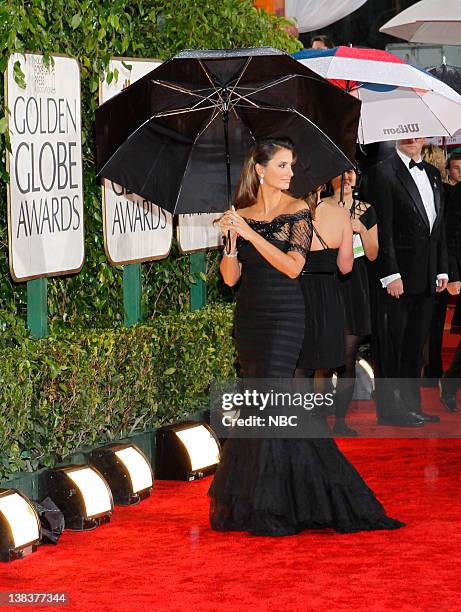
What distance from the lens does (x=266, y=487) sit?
18.5 feet

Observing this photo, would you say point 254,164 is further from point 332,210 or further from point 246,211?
point 332,210

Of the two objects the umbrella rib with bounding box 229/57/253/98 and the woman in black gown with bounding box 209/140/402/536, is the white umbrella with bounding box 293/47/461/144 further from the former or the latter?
the woman in black gown with bounding box 209/140/402/536

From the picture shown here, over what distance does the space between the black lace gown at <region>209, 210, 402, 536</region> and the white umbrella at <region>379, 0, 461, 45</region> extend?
4746 mm

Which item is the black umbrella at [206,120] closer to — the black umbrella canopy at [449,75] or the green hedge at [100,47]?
the green hedge at [100,47]

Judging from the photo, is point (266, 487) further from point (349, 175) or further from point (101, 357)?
point (349, 175)

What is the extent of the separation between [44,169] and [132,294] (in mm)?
1180

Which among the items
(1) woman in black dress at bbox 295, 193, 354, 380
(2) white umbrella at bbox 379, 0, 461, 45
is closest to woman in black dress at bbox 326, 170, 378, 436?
(1) woman in black dress at bbox 295, 193, 354, 380

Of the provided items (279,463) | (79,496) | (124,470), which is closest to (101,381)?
(124,470)

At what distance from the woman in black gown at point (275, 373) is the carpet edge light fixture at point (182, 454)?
42.6 inches

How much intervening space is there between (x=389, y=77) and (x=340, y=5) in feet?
20.9

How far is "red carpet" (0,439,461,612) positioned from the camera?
4754 millimetres

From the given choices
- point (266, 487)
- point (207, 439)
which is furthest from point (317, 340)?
point (266, 487)

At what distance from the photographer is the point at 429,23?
11.1 m

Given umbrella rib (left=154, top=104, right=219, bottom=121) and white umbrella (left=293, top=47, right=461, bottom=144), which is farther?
white umbrella (left=293, top=47, right=461, bottom=144)
